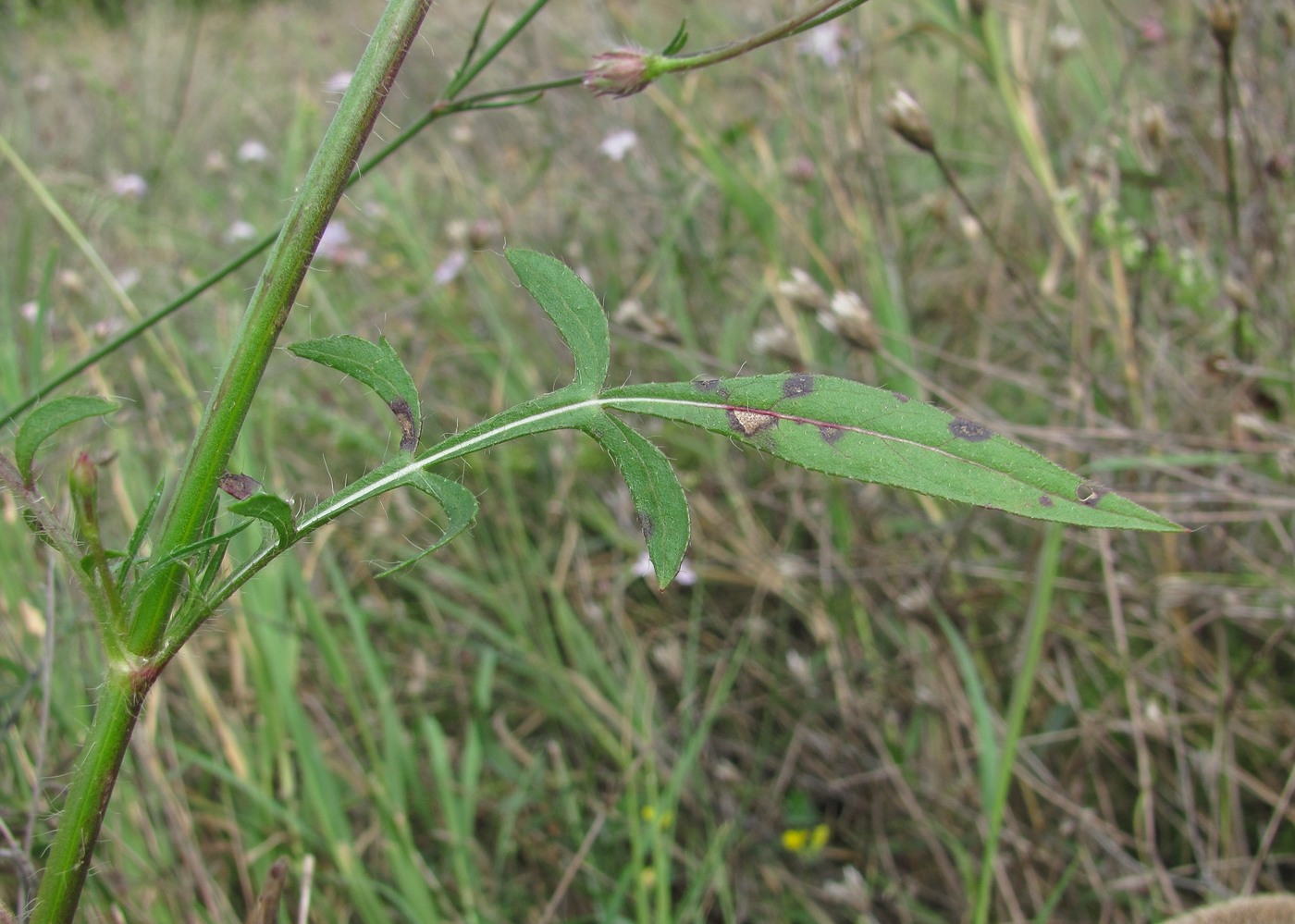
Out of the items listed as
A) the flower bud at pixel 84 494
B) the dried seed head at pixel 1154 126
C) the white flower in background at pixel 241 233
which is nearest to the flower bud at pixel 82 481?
the flower bud at pixel 84 494

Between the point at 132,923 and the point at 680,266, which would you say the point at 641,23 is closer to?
the point at 680,266

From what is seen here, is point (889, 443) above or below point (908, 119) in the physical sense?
above

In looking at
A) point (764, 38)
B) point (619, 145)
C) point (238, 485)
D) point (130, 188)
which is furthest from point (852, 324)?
point (130, 188)

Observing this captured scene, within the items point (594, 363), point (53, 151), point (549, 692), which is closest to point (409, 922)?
point (549, 692)

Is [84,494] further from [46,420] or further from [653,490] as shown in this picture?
[653,490]

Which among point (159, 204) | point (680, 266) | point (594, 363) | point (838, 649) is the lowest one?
point (838, 649)

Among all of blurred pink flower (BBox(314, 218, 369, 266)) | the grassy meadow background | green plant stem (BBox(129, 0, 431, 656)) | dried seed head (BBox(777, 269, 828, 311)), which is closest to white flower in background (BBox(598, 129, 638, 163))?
the grassy meadow background
